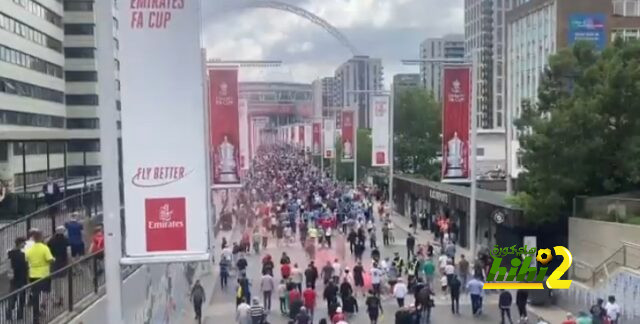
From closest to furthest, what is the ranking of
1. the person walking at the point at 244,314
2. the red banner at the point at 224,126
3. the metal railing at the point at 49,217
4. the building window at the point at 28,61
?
the metal railing at the point at 49,217
the person walking at the point at 244,314
the red banner at the point at 224,126
the building window at the point at 28,61

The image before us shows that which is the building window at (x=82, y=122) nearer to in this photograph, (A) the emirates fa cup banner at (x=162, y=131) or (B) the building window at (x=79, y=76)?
(B) the building window at (x=79, y=76)

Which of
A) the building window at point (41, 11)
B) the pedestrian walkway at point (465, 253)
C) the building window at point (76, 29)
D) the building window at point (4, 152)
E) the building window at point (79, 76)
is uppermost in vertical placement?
the building window at point (41, 11)

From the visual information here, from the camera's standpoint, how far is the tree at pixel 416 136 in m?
60.7

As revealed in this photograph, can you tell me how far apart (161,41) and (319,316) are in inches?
555

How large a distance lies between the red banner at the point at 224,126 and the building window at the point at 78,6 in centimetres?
3870

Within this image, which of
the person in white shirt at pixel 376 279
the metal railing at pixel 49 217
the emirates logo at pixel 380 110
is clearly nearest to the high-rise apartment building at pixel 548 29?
the emirates logo at pixel 380 110

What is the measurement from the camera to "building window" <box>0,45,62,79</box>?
183ft

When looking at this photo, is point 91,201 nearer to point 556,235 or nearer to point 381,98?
point 556,235

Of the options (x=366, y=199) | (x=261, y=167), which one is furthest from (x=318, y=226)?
(x=261, y=167)

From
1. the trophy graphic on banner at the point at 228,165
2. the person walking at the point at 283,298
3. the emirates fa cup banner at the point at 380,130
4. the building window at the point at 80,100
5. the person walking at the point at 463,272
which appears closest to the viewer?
the person walking at the point at 283,298

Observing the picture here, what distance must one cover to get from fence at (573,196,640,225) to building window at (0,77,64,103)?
4151 cm

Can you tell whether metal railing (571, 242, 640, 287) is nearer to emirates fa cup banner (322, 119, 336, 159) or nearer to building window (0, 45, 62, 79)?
emirates fa cup banner (322, 119, 336, 159)

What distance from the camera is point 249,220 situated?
36.1 metres
